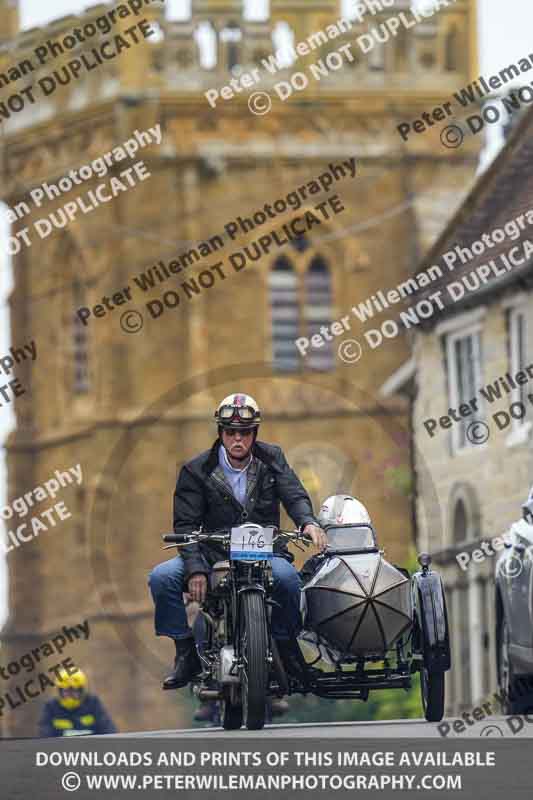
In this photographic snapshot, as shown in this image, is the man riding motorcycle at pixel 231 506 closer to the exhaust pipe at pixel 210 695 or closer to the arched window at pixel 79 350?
the exhaust pipe at pixel 210 695

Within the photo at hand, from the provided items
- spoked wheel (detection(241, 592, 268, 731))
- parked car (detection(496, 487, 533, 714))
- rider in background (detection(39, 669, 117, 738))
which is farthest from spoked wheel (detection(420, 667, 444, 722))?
rider in background (detection(39, 669, 117, 738))

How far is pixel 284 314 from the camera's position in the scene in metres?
61.1

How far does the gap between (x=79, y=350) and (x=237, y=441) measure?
4801 centimetres

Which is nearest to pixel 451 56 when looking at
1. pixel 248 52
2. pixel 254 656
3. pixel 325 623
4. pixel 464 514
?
pixel 248 52

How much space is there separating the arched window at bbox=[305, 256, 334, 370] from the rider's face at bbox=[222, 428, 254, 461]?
46.1m

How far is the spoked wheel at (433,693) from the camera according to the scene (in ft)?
50.4

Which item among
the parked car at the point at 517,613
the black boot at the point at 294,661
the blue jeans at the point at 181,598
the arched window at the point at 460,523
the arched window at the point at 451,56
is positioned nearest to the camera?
the blue jeans at the point at 181,598

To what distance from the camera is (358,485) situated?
57906 millimetres

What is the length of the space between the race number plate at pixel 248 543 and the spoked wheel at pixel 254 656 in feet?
0.68

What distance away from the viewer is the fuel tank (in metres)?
14.9

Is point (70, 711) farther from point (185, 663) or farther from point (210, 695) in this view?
point (210, 695)

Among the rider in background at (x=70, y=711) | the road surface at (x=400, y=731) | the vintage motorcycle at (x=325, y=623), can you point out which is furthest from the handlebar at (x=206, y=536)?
the rider in background at (x=70, y=711)

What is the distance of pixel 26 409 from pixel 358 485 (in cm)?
924
